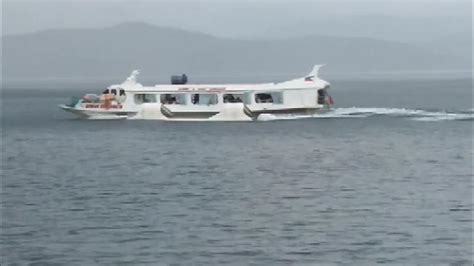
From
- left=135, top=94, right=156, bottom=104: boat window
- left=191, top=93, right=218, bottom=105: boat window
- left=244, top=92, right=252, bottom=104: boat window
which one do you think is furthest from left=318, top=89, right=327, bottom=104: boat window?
left=135, top=94, right=156, bottom=104: boat window

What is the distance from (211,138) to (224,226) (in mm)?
40145

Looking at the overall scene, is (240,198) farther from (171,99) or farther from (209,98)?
(171,99)

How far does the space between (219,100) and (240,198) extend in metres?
45.8

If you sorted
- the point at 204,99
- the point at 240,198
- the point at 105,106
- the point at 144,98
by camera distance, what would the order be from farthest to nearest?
the point at 105,106, the point at 144,98, the point at 204,99, the point at 240,198

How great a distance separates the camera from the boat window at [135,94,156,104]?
91.9 m

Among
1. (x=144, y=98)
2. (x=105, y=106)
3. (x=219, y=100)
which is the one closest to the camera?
(x=219, y=100)

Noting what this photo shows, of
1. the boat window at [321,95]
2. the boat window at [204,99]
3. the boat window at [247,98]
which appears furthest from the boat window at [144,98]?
the boat window at [321,95]

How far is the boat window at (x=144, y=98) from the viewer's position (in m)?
91.9

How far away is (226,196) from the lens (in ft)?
148

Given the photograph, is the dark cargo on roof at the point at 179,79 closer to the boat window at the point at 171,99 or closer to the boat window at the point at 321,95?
the boat window at the point at 171,99

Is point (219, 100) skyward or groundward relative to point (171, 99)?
groundward

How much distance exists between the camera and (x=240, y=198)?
146 ft

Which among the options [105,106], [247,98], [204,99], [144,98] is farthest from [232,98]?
[105,106]

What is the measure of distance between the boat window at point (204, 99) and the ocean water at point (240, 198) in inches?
303
